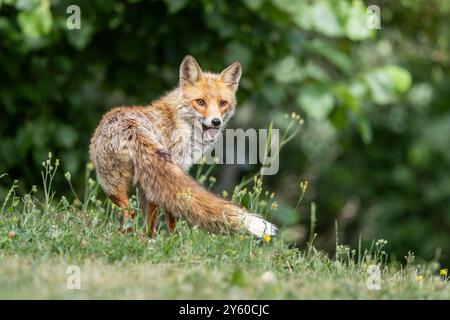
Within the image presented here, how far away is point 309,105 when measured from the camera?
8.93 meters

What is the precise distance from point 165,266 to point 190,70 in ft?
7.83

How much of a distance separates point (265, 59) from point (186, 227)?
4554 millimetres

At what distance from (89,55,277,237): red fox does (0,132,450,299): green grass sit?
154mm

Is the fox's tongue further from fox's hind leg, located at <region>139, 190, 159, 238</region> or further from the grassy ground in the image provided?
fox's hind leg, located at <region>139, 190, 159, 238</region>

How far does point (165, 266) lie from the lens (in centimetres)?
503

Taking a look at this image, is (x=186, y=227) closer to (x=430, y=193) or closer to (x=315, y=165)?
(x=430, y=193)

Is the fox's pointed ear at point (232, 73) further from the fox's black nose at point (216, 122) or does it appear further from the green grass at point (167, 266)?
the green grass at point (167, 266)

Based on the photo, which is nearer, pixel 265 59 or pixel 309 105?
pixel 309 105

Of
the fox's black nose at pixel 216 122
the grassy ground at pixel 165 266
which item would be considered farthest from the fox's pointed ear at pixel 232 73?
the grassy ground at pixel 165 266

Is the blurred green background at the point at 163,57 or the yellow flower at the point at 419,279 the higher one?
→ the blurred green background at the point at 163,57

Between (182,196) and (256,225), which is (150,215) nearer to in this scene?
(182,196)

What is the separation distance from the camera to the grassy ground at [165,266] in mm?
4508

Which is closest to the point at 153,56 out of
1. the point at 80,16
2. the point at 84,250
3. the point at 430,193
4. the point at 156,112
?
the point at 80,16

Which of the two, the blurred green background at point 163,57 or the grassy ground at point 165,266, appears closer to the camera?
the grassy ground at point 165,266
